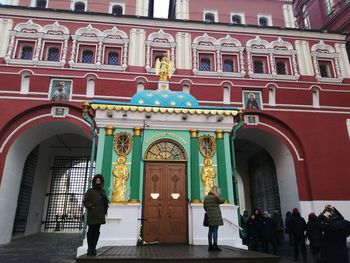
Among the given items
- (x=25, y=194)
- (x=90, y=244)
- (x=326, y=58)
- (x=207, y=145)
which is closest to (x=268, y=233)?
(x=207, y=145)

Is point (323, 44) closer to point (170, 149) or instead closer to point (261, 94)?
point (261, 94)

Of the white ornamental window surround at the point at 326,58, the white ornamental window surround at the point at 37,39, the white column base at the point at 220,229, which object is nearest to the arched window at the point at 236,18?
the white ornamental window surround at the point at 326,58

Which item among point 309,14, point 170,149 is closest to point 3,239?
point 170,149

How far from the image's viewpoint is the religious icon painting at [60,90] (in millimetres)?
12922

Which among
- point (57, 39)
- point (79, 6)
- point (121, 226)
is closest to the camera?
point (121, 226)

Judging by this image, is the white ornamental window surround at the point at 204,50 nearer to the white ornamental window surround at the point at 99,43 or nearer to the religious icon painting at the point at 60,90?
the white ornamental window surround at the point at 99,43

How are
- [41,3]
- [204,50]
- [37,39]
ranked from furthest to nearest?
[41,3] < [204,50] < [37,39]

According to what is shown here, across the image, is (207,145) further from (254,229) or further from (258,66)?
(258,66)

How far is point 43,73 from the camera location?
13.2m

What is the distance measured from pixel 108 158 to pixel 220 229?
3.77 m

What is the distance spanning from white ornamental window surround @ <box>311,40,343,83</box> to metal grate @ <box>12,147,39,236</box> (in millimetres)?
14741

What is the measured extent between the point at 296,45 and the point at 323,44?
1494 millimetres

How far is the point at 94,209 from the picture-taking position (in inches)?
233

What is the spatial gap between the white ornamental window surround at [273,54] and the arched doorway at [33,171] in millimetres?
8925
